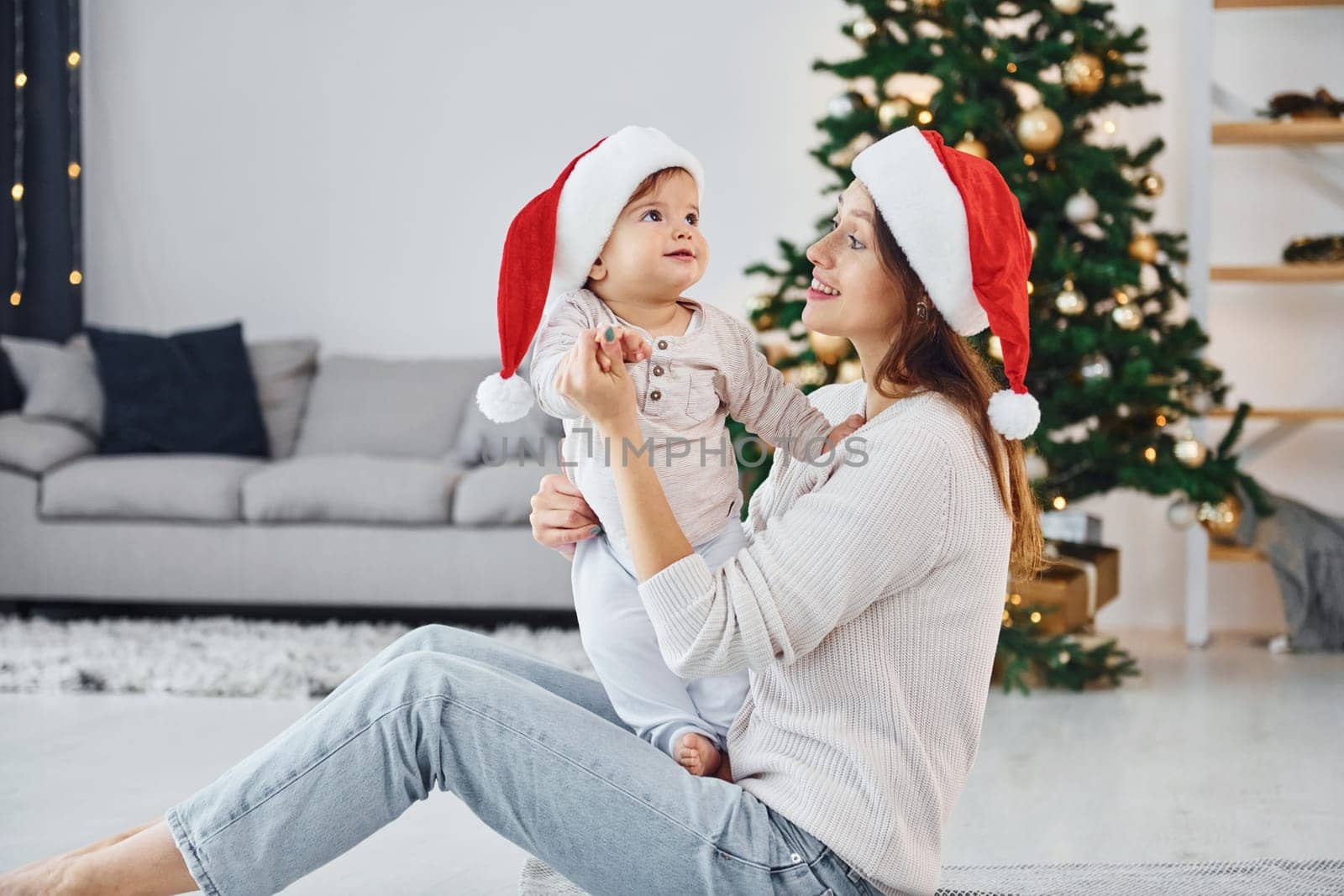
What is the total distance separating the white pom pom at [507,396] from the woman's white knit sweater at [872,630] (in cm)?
40

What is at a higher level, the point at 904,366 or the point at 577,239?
the point at 577,239

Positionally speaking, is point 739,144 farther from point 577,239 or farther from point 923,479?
point 923,479

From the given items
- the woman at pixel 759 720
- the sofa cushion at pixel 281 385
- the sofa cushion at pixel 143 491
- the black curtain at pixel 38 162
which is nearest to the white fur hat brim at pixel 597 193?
the woman at pixel 759 720

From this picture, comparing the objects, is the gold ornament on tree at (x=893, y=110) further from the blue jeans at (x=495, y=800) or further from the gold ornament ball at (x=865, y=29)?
the blue jeans at (x=495, y=800)

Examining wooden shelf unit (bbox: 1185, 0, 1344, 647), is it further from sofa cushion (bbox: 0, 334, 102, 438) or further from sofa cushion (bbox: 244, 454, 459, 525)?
sofa cushion (bbox: 0, 334, 102, 438)

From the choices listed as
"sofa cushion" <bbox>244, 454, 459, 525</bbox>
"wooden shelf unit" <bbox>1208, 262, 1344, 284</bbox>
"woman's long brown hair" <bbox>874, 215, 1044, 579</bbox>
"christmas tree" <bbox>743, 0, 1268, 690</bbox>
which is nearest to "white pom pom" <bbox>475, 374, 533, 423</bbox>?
"woman's long brown hair" <bbox>874, 215, 1044, 579</bbox>

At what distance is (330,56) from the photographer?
4812mm

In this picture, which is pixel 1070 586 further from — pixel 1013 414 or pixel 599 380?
pixel 599 380

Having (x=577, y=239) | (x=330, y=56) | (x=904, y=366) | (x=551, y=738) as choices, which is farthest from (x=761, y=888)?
(x=330, y=56)

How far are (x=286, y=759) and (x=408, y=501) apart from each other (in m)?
2.58

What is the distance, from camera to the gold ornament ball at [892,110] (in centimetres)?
310

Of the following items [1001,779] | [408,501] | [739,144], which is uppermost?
[739,144]

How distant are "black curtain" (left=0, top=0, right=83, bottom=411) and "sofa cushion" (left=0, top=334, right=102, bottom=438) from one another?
502 mm

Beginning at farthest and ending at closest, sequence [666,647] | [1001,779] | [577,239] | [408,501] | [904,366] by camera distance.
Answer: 1. [408,501]
2. [1001,779]
3. [577,239]
4. [904,366]
5. [666,647]
